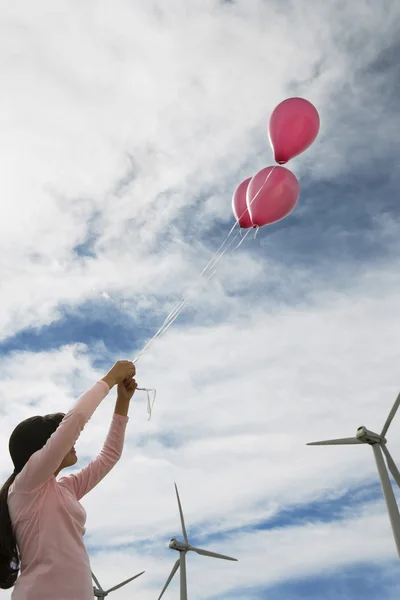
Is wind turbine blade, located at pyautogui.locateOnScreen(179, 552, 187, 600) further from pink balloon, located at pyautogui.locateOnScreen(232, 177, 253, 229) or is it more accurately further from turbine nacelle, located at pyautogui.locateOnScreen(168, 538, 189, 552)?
pink balloon, located at pyautogui.locateOnScreen(232, 177, 253, 229)

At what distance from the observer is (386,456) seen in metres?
17.0

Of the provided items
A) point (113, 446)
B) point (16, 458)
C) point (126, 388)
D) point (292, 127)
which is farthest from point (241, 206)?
point (16, 458)

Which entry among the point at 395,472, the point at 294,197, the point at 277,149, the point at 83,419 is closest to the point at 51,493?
the point at 83,419

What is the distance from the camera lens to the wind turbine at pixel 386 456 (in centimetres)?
1505

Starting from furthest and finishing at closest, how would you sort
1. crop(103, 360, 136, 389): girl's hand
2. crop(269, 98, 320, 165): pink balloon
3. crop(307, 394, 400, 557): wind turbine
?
crop(307, 394, 400, 557): wind turbine, crop(269, 98, 320, 165): pink balloon, crop(103, 360, 136, 389): girl's hand

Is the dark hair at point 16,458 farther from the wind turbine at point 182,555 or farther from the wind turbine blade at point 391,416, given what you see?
the wind turbine at point 182,555

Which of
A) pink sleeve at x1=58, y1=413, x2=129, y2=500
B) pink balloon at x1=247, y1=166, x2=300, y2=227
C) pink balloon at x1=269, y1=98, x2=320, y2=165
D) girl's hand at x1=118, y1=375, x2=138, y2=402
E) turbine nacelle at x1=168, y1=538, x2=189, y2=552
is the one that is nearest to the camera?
pink sleeve at x1=58, y1=413, x2=129, y2=500

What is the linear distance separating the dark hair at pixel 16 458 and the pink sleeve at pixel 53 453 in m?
0.22

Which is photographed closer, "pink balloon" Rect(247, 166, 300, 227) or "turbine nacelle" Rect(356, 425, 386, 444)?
"pink balloon" Rect(247, 166, 300, 227)

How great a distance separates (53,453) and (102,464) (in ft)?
3.24

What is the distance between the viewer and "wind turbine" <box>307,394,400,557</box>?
1505 cm

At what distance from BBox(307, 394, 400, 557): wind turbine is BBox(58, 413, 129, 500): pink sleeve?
1269 centimetres

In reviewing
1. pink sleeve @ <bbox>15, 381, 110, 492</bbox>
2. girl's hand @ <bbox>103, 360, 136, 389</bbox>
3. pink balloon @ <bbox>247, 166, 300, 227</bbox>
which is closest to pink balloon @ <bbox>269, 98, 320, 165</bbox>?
pink balloon @ <bbox>247, 166, 300, 227</bbox>

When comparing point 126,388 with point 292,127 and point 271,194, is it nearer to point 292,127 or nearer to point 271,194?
point 271,194
